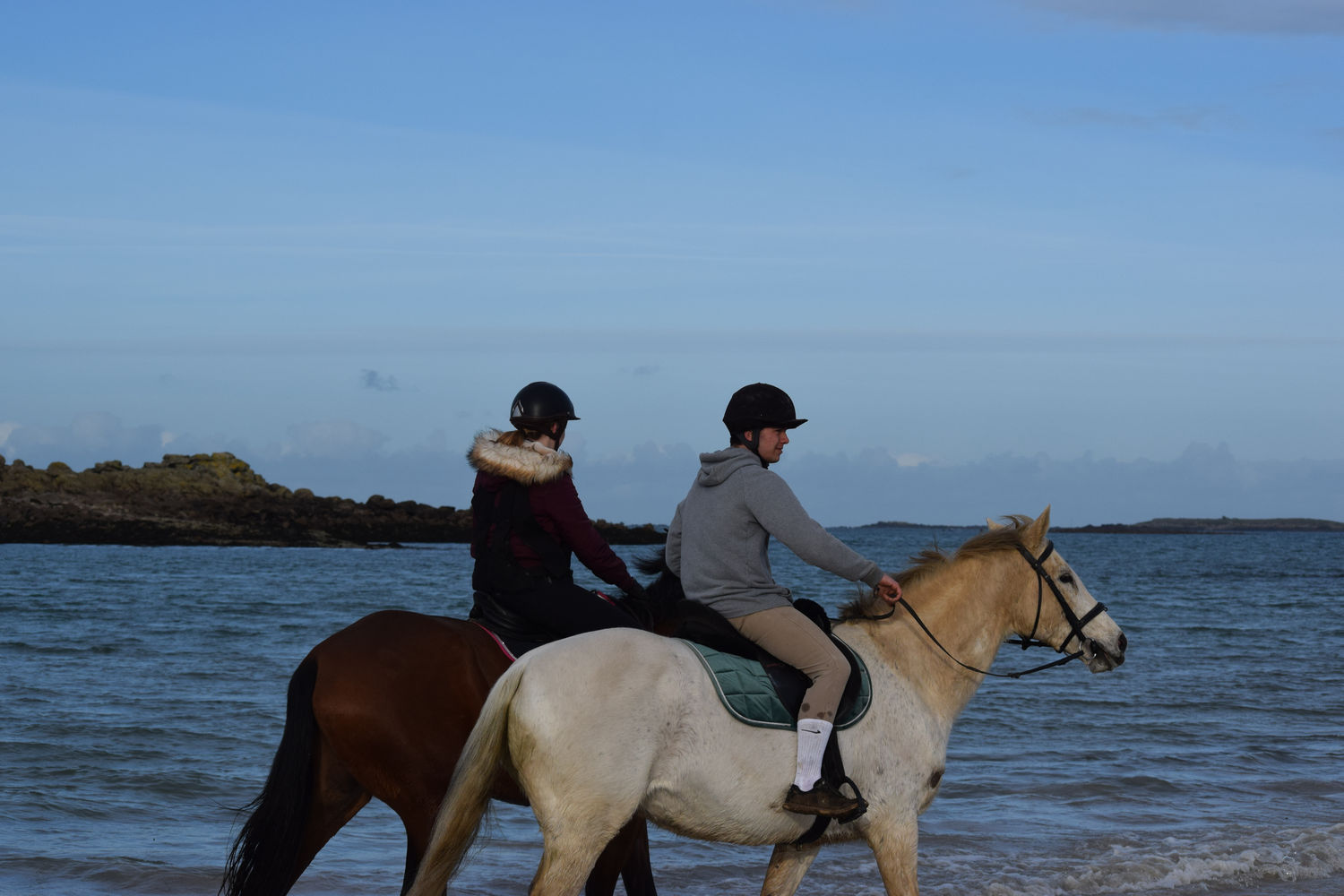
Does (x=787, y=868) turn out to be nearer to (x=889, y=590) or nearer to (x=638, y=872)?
(x=638, y=872)

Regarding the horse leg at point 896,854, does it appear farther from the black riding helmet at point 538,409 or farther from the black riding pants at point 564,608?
the black riding helmet at point 538,409

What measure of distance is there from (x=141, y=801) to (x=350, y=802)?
5182mm

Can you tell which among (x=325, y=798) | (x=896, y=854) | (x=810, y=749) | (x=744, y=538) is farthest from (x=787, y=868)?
(x=325, y=798)

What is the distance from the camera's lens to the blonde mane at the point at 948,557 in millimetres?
5383

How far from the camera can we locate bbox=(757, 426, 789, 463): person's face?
16.5 feet

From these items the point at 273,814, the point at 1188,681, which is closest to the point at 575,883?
the point at 273,814

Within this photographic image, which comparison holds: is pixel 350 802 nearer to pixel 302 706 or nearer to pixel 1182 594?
pixel 302 706

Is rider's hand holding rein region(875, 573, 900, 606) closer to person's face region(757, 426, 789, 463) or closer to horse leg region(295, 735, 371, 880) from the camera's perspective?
person's face region(757, 426, 789, 463)

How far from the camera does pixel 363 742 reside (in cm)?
520

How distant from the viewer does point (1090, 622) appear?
5469 millimetres

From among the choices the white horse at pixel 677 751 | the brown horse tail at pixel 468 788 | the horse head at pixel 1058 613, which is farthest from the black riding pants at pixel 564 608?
the horse head at pixel 1058 613

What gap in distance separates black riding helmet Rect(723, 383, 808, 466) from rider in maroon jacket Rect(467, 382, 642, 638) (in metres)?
0.83

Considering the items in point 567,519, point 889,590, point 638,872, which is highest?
point 567,519

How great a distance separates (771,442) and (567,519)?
1.02 m
